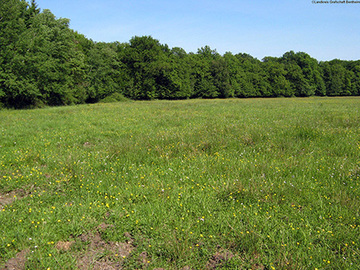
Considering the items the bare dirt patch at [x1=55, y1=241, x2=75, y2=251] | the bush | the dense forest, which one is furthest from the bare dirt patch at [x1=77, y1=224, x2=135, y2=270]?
the bush

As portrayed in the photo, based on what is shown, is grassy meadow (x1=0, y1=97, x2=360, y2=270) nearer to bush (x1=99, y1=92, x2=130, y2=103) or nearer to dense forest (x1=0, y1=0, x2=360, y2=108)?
dense forest (x1=0, y1=0, x2=360, y2=108)

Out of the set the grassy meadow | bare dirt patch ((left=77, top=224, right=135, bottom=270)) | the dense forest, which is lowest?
bare dirt patch ((left=77, top=224, right=135, bottom=270))

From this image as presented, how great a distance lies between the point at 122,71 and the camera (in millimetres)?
59719

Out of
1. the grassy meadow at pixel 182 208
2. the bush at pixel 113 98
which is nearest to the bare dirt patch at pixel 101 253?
the grassy meadow at pixel 182 208

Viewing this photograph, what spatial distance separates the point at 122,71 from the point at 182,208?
195ft

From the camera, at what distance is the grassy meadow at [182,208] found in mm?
3416

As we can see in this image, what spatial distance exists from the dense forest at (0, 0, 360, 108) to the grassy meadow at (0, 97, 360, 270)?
2521 centimetres

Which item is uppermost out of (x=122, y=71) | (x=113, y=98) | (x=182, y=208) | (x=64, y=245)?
(x=122, y=71)

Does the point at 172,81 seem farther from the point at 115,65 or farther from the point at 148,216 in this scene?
the point at 148,216

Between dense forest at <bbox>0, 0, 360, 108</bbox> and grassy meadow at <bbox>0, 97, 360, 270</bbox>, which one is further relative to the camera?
dense forest at <bbox>0, 0, 360, 108</bbox>

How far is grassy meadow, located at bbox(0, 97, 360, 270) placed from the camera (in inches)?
134

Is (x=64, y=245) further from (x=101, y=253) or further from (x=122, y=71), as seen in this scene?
(x=122, y=71)

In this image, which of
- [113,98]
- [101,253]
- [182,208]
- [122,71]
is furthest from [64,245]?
[122,71]

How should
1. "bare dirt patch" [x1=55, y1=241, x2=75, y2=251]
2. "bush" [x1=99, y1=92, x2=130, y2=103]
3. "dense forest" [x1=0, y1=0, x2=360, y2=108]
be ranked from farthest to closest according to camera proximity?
"bush" [x1=99, y1=92, x2=130, y2=103], "dense forest" [x1=0, y1=0, x2=360, y2=108], "bare dirt patch" [x1=55, y1=241, x2=75, y2=251]
